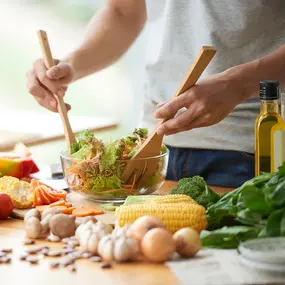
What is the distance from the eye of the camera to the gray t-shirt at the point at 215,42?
7.68ft

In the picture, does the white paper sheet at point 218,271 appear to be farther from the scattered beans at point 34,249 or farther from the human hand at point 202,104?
the human hand at point 202,104

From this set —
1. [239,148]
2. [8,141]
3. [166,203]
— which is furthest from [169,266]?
[8,141]

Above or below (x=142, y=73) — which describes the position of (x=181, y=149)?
below

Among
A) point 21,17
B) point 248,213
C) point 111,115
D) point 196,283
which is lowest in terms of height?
point 196,283

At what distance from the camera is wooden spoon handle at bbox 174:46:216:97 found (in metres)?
1.88

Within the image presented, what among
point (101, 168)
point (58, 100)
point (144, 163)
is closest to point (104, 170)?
point (101, 168)

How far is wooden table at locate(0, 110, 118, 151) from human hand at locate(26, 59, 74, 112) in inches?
56.8

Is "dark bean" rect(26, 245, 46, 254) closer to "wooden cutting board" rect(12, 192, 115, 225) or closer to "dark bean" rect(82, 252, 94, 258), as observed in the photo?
"dark bean" rect(82, 252, 94, 258)

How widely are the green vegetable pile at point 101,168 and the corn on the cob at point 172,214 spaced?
0.36m

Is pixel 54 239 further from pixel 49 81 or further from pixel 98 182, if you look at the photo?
pixel 49 81

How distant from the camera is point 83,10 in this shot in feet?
15.6

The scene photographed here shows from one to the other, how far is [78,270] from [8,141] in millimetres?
2408

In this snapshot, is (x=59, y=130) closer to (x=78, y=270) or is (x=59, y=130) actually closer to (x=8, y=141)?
(x=8, y=141)

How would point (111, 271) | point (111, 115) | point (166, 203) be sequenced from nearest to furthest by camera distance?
point (111, 271)
point (166, 203)
point (111, 115)
